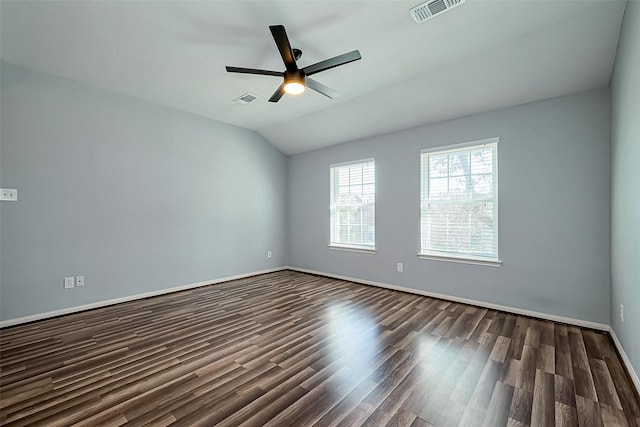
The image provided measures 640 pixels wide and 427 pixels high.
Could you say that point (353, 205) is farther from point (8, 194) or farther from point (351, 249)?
point (8, 194)

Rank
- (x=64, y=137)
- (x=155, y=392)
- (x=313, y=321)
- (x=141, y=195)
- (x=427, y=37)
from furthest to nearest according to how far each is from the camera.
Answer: (x=141, y=195) < (x=64, y=137) < (x=313, y=321) < (x=427, y=37) < (x=155, y=392)

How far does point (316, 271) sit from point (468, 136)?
3.68 m

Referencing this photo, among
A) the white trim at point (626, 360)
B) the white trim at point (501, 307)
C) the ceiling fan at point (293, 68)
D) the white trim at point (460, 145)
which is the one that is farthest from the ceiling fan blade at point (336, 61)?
the white trim at point (501, 307)

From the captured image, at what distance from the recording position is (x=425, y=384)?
2002mm

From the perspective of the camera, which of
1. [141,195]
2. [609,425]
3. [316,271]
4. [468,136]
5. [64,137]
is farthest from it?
[316,271]

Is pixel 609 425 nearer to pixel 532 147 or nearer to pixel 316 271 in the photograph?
pixel 532 147

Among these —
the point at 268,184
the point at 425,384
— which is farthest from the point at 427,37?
the point at 268,184

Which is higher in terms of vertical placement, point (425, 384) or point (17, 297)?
point (17, 297)

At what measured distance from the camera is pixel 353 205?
530cm

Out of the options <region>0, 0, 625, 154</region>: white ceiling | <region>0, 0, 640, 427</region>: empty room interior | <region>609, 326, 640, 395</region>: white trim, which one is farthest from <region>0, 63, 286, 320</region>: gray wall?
<region>609, 326, 640, 395</region>: white trim

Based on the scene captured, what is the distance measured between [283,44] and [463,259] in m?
3.46

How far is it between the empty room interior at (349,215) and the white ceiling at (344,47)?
2 cm

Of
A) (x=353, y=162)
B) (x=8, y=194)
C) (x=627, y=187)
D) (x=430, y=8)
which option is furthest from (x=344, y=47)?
(x=8, y=194)

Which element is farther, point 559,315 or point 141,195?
point 141,195
